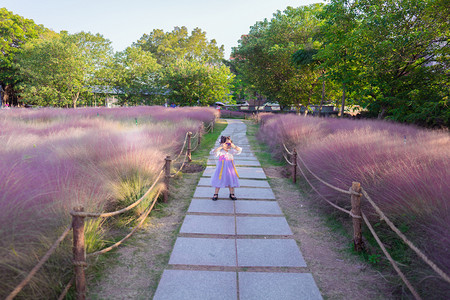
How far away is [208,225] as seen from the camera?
4043mm

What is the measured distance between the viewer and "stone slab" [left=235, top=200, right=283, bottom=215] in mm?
4629

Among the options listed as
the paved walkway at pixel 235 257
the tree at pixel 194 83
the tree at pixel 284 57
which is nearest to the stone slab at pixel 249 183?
the paved walkway at pixel 235 257

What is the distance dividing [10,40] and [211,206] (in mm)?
40689

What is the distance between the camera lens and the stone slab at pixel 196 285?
8.31ft

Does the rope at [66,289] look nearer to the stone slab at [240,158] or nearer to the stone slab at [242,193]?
the stone slab at [242,193]

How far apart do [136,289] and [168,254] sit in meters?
0.68

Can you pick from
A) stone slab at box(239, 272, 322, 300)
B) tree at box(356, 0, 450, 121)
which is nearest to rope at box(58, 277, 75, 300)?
stone slab at box(239, 272, 322, 300)

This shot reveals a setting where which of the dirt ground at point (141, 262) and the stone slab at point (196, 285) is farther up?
the stone slab at point (196, 285)

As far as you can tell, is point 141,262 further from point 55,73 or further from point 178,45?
point 178,45

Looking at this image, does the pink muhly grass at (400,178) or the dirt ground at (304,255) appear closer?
the pink muhly grass at (400,178)

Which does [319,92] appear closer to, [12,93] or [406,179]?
[406,179]

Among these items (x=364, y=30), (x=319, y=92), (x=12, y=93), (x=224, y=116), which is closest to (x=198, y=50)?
(x=224, y=116)

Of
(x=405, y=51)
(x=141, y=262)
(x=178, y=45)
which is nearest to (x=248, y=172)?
(x=141, y=262)

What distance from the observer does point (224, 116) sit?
37.7 metres
